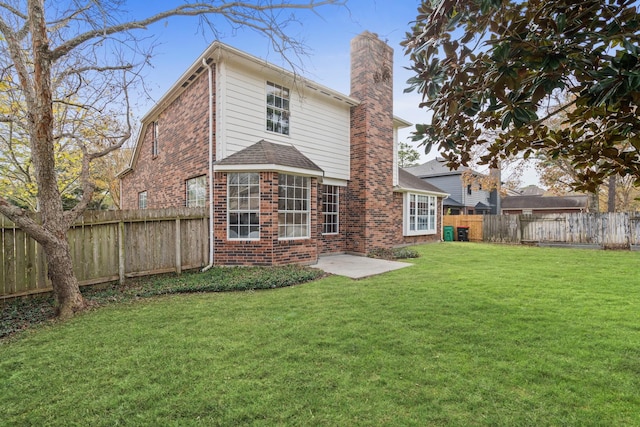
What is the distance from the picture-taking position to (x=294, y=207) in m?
8.75

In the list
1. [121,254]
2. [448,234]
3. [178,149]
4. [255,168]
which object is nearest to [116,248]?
[121,254]

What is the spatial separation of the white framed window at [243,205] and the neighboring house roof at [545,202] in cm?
3357

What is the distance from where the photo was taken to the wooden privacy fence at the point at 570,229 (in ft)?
41.8

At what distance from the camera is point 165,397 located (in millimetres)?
2533

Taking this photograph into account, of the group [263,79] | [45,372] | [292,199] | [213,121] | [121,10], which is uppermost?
[263,79]

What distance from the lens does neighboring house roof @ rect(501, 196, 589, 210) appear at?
30.8 metres

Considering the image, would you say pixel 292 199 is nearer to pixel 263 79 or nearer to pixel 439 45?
pixel 263 79

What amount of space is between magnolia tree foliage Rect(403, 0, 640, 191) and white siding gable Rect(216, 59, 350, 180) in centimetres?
624

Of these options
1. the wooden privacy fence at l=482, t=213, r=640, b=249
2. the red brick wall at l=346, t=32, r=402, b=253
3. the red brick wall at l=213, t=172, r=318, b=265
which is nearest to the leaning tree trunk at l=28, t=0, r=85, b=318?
the red brick wall at l=213, t=172, r=318, b=265

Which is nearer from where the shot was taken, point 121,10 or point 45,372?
point 45,372

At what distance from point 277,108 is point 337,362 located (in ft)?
27.0

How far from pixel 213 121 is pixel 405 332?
740cm

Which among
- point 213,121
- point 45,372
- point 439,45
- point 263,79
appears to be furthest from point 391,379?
point 263,79

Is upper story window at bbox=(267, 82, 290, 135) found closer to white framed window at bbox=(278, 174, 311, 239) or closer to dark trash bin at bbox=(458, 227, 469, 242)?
white framed window at bbox=(278, 174, 311, 239)
